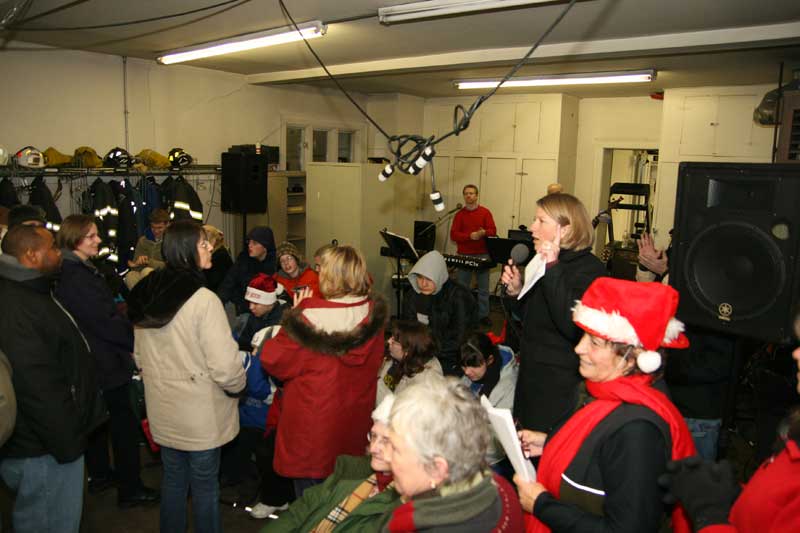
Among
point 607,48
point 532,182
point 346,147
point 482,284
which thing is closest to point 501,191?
point 532,182

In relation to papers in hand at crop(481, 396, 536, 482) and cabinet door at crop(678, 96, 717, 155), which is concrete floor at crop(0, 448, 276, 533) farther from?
cabinet door at crop(678, 96, 717, 155)

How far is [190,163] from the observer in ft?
22.3

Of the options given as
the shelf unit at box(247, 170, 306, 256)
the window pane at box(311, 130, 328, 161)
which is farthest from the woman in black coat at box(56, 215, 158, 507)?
the window pane at box(311, 130, 328, 161)

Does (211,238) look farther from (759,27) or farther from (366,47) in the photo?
(759,27)

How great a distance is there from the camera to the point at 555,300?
2.14 metres

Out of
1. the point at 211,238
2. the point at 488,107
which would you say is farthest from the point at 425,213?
the point at 211,238

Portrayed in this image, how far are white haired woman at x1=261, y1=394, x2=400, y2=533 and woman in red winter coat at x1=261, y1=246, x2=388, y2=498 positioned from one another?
42cm

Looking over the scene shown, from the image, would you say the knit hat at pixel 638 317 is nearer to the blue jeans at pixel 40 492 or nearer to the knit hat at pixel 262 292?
the blue jeans at pixel 40 492

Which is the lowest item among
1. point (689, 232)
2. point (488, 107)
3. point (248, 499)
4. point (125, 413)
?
point (248, 499)

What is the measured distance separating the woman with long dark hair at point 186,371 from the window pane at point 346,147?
689 cm

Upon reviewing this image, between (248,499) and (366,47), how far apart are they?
152 inches

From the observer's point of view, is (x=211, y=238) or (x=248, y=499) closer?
(x=248, y=499)

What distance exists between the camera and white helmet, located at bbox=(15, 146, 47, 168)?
17.6 ft

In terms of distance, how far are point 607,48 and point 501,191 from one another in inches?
161
